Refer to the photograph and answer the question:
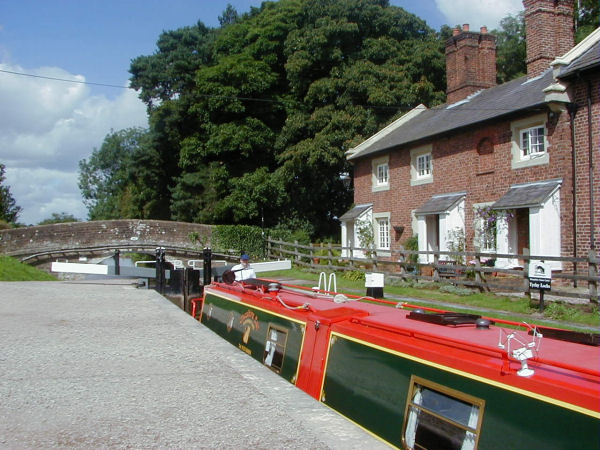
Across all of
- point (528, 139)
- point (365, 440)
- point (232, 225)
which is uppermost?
point (528, 139)

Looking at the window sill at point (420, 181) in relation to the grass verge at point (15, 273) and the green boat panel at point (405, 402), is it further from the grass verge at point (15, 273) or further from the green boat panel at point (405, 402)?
the green boat panel at point (405, 402)

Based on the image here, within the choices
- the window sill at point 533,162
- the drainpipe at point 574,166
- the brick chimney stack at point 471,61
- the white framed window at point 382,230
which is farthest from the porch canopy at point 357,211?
the drainpipe at point 574,166

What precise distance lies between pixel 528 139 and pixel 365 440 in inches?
541

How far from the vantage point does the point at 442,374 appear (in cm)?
383

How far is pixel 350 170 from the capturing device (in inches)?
1083

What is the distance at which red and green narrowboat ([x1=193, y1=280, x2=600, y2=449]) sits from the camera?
3.04m

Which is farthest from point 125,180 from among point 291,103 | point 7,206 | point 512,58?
point 512,58

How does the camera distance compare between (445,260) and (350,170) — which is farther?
(350,170)

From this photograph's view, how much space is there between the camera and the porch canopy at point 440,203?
56.9ft

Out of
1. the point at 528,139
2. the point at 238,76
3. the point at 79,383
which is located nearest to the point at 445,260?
the point at 528,139

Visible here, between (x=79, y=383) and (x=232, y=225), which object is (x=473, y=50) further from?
(x=79, y=383)

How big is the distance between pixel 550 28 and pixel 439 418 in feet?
53.0

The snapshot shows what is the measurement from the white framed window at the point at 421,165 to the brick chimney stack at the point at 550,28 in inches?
170

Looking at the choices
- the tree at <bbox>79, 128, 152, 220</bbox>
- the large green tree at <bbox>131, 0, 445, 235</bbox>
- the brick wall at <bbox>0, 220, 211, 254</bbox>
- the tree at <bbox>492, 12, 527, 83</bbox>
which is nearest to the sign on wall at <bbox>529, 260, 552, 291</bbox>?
the large green tree at <bbox>131, 0, 445, 235</bbox>
